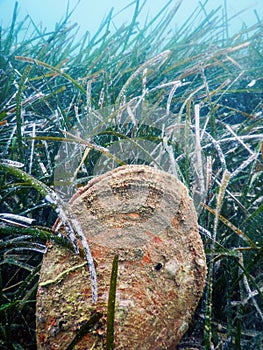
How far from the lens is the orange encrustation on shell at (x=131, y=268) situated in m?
0.77

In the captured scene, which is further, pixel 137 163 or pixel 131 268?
pixel 137 163

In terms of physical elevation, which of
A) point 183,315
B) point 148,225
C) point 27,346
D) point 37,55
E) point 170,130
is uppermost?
point 37,55

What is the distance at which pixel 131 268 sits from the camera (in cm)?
85

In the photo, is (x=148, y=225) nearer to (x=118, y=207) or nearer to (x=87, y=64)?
(x=118, y=207)

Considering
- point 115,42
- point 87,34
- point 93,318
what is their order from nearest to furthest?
1. point 93,318
2. point 115,42
3. point 87,34

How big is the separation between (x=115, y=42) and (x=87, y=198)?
3105 mm

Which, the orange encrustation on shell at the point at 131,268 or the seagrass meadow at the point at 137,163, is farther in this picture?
the seagrass meadow at the point at 137,163

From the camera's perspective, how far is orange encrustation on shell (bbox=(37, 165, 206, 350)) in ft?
2.52

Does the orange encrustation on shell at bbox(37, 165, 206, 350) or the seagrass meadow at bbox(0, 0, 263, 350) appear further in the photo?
the seagrass meadow at bbox(0, 0, 263, 350)

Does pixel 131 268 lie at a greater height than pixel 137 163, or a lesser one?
lesser

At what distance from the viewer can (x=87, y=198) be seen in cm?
99

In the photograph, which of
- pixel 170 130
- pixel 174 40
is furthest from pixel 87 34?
pixel 170 130

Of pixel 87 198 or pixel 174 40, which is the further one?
pixel 174 40

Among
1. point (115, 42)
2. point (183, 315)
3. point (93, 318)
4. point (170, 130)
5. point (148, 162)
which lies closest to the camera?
point (93, 318)
